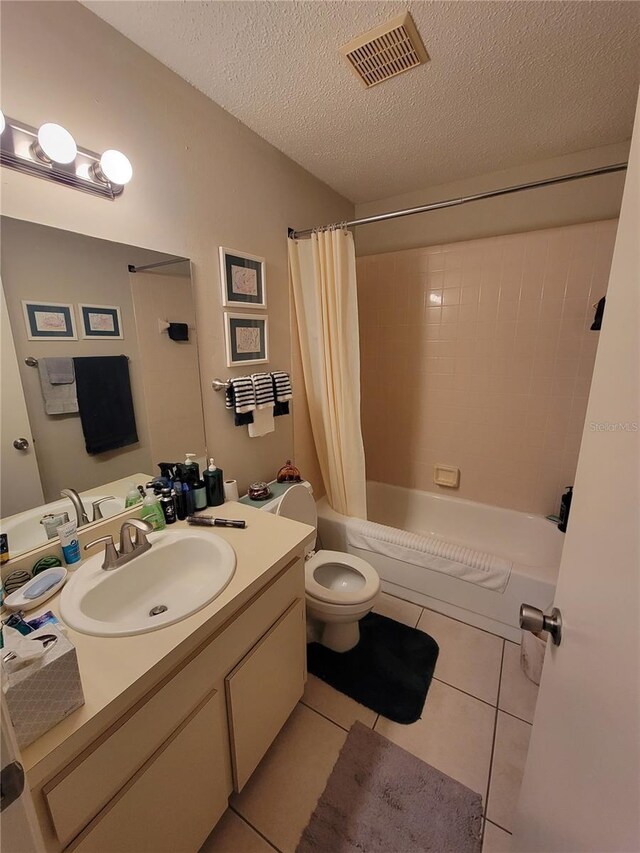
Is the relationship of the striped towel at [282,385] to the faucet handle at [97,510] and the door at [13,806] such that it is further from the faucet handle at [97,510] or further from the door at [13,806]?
the door at [13,806]

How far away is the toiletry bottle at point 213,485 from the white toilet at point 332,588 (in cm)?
31

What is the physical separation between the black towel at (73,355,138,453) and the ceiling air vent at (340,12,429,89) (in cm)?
132

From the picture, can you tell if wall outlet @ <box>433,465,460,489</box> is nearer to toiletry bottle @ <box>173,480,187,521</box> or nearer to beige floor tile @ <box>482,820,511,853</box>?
beige floor tile @ <box>482,820,511,853</box>

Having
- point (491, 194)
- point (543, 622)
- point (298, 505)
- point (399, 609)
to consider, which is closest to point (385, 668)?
point (399, 609)

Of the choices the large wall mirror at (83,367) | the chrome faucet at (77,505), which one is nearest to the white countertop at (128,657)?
the chrome faucet at (77,505)

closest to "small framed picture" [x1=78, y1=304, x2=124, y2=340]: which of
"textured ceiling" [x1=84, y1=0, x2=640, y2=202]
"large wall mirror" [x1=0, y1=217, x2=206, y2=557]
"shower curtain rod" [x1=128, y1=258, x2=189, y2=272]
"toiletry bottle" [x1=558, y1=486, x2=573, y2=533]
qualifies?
"large wall mirror" [x1=0, y1=217, x2=206, y2=557]

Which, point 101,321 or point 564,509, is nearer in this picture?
point 101,321

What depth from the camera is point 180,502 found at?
1312 millimetres

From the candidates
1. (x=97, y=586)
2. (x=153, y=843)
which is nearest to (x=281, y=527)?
(x=97, y=586)

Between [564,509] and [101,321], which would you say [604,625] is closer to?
[101,321]

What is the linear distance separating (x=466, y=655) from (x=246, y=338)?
74.8 inches

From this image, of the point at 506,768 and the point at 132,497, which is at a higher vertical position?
the point at 132,497

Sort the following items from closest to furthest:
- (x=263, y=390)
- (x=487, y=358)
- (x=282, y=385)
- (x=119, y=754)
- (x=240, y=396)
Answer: (x=119, y=754), (x=240, y=396), (x=263, y=390), (x=282, y=385), (x=487, y=358)

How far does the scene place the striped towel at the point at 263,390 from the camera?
171 centimetres
